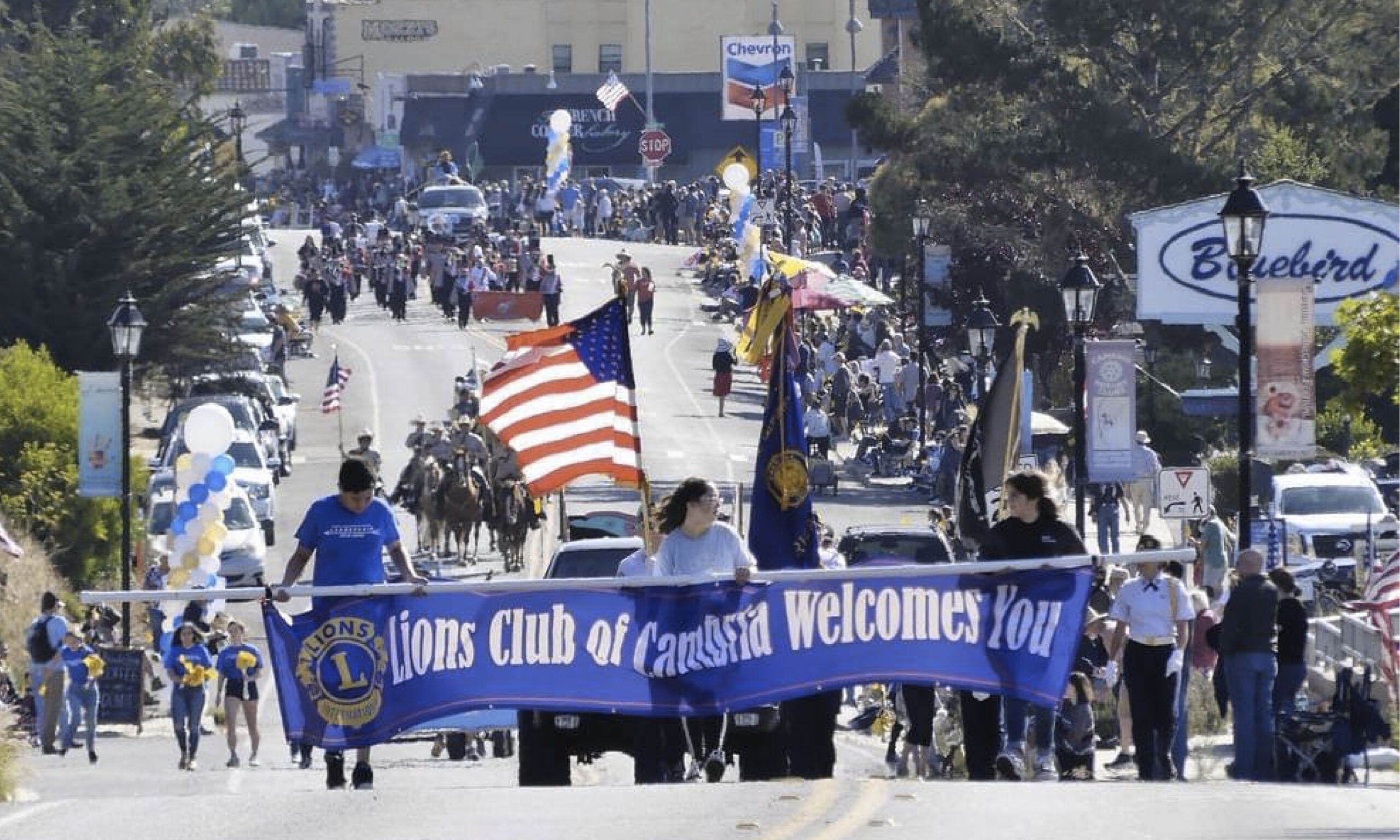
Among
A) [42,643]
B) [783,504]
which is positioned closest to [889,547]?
[42,643]

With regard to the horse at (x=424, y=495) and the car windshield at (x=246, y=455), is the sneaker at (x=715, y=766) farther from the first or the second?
the car windshield at (x=246, y=455)

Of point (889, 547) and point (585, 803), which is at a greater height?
point (889, 547)

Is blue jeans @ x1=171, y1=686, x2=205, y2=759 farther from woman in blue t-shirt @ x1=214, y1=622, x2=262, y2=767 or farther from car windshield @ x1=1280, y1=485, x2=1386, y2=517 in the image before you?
car windshield @ x1=1280, y1=485, x2=1386, y2=517

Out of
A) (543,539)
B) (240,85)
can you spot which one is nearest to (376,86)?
(240,85)

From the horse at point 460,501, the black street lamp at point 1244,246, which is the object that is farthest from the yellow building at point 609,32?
the black street lamp at point 1244,246

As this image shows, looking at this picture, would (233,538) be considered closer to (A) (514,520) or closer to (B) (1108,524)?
(A) (514,520)

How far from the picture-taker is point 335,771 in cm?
1520

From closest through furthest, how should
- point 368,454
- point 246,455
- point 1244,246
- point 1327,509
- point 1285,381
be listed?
point 1244,246 < point 1285,381 < point 1327,509 < point 368,454 < point 246,455

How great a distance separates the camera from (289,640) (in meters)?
14.5

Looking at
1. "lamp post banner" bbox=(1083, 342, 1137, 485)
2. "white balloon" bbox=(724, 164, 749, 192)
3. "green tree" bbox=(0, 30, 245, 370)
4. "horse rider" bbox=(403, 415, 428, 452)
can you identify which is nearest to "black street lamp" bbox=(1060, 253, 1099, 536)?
"lamp post banner" bbox=(1083, 342, 1137, 485)

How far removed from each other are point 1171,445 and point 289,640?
34.1 metres

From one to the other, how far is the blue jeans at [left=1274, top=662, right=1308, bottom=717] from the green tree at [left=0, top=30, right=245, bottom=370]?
3402cm

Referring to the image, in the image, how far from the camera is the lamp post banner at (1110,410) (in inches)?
1257

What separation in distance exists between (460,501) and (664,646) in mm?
25441
